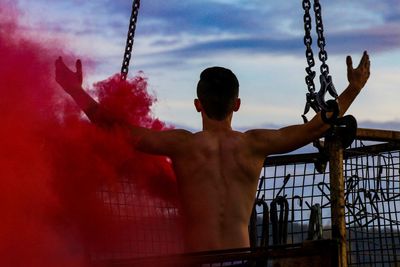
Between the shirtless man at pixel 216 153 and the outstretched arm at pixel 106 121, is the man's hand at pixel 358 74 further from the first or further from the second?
the outstretched arm at pixel 106 121

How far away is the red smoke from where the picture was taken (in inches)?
235

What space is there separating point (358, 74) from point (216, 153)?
3.92ft

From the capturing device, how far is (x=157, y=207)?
7141mm

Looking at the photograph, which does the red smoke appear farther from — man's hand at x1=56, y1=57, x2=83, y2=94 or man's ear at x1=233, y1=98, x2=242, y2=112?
man's ear at x1=233, y1=98, x2=242, y2=112

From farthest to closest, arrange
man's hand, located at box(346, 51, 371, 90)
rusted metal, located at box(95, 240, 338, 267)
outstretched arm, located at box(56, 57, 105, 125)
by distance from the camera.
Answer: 1. man's hand, located at box(346, 51, 371, 90)
2. outstretched arm, located at box(56, 57, 105, 125)
3. rusted metal, located at box(95, 240, 338, 267)

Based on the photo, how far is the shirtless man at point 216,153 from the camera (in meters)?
5.90

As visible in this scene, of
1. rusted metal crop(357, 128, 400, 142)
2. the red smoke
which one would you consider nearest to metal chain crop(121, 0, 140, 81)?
the red smoke

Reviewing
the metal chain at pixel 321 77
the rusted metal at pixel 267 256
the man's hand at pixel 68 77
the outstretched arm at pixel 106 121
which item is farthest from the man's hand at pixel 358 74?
the rusted metal at pixel 267 256

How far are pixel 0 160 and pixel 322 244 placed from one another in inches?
95.5

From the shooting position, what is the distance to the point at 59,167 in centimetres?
623

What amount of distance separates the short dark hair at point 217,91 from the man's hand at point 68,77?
75 cm

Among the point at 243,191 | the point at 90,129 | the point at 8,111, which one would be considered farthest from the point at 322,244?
the point at 8,111

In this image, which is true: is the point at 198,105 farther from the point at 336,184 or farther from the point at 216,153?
the point at 336,184

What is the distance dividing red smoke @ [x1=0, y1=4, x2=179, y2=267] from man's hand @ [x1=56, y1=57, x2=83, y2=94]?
299 mm
